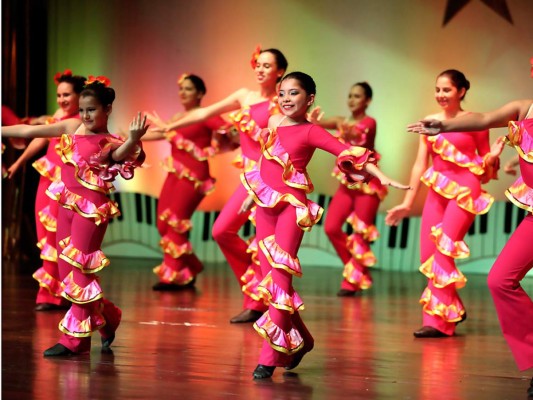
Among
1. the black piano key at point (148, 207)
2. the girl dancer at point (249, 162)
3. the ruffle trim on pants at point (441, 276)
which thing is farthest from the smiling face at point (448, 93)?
the black piano key at point (148, 207)

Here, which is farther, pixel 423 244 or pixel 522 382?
pixel 423 244

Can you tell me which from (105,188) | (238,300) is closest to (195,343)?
(105,188)

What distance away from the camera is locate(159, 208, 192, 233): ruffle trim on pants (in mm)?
7926

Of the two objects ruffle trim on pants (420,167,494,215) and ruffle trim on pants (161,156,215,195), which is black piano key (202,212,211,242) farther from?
ruffle trim on pants (420,167,494,215)

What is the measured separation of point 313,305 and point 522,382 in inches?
109

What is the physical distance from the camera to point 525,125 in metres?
4.19

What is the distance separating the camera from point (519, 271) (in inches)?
163

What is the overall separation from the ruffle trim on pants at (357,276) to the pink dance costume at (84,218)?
3280mm

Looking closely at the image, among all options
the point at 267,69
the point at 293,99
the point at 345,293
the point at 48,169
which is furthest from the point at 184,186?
the point at 293,99

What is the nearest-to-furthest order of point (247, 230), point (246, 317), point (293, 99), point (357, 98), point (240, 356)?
point (293, 99), point (240, 356), point (246, 317), point (357, 98), point (247, 230)

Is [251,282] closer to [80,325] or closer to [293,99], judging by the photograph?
[80,325]

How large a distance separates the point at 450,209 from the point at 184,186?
2.72m

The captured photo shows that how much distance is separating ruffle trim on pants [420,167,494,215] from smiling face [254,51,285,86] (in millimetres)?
1162

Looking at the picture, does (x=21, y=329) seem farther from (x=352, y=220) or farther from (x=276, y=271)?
(x=352, y=220)
